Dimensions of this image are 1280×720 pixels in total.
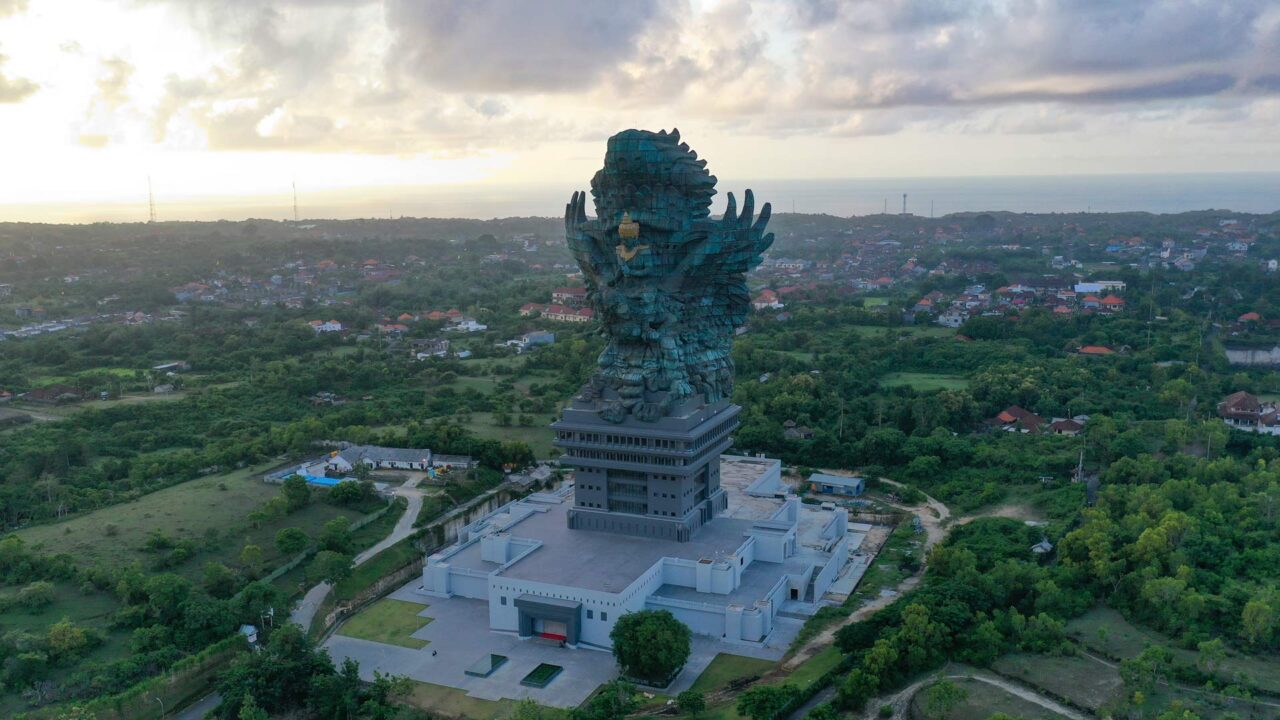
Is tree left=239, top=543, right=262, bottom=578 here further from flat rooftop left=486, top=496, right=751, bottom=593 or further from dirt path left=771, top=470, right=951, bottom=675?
dirt path left=771, top=470, right=951, bottom=675

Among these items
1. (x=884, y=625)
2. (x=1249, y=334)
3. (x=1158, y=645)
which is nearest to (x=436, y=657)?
(x=884, y=625)

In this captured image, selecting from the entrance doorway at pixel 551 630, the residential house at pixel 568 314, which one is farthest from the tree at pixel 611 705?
the residential house at pixel 568 314

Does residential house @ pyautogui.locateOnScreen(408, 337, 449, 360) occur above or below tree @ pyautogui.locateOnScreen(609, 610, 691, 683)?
above

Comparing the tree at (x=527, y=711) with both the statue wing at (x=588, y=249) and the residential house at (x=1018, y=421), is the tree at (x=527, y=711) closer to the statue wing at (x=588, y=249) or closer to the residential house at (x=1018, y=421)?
the statue wing at (x=588, y=249)

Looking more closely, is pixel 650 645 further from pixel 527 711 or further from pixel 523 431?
pixel 523 431

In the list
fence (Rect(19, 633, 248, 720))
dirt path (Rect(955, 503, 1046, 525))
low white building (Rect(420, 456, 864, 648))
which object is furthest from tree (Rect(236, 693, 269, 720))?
dirt path (Rect(955, 503, 1046, 525))

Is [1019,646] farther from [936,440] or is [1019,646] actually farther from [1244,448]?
[1244,448]
